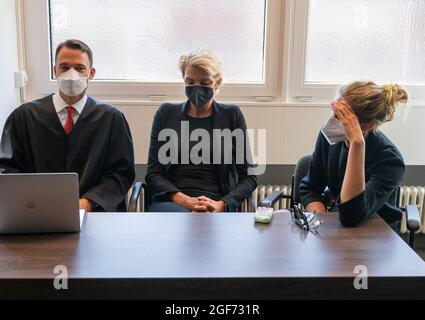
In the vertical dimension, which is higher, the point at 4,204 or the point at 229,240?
the point at 4,204

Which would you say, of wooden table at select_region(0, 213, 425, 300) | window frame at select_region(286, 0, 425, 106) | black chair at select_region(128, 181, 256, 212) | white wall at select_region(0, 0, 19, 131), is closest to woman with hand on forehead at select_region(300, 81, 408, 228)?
wooden table at select_region(0, 213, 425, 300)

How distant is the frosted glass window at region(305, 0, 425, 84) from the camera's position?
287cm

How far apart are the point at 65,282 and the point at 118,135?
1.14m

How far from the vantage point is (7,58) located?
2674 mm

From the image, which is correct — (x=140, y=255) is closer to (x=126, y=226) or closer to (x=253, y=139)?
(x=126, y=226)

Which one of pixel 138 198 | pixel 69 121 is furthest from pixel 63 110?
pixel 138 198

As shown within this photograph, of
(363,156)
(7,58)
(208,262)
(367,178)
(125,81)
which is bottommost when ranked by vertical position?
(208,262)

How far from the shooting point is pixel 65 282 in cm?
119

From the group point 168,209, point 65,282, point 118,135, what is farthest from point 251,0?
point 65,282

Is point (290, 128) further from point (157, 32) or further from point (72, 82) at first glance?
point (72, 82)

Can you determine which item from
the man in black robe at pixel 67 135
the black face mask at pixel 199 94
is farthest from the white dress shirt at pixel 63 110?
the black face mask at pixel 199 94

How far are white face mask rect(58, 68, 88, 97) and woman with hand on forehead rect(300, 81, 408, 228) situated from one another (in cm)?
113

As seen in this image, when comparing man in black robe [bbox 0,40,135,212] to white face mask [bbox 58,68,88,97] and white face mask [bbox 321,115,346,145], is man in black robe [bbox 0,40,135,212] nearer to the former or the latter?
white face mask [bbox 58,68,88,97]

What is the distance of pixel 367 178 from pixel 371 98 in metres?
0.32
